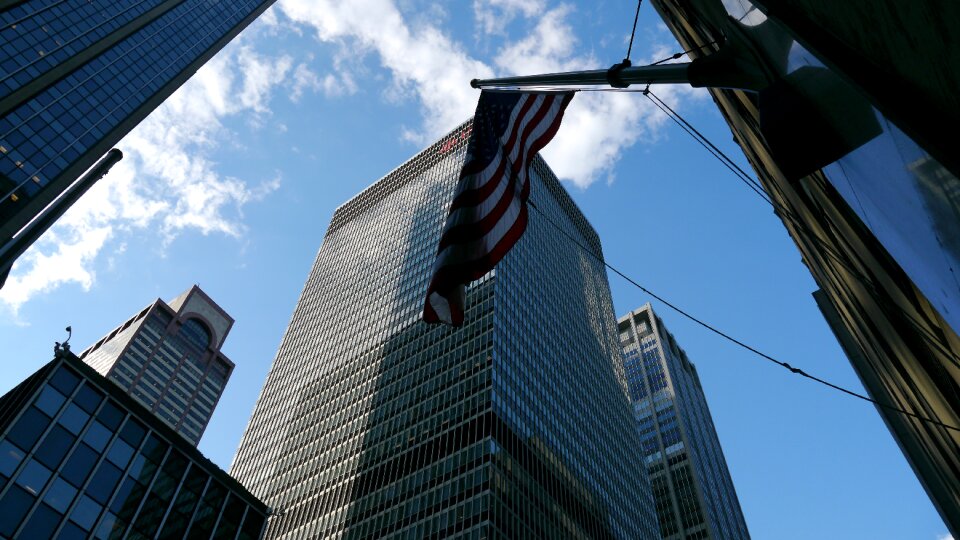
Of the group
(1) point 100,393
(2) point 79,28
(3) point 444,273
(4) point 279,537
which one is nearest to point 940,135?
(3) point 444,273

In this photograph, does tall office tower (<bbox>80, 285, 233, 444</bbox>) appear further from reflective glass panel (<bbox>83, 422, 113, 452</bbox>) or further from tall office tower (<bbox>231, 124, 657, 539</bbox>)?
reflective glass panel (<bbox>83, 422, 113, 452</bbox>)

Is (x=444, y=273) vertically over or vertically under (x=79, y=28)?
under

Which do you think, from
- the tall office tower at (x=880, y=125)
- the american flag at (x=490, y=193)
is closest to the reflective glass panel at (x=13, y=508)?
the american flag at (x=490, y=193)

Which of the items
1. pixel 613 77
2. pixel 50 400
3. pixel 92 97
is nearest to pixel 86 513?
pixel 50 400

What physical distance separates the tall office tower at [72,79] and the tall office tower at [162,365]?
96481 millimetres

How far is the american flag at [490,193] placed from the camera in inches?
501

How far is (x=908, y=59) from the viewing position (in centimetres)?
293

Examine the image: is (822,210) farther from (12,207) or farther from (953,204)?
(12,207)

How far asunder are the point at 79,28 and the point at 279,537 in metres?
83.7

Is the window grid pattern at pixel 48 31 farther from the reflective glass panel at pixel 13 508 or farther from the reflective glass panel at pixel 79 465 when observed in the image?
the reflective glass panel at pixel 13 508

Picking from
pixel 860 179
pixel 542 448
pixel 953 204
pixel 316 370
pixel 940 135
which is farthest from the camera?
pixel 316 370

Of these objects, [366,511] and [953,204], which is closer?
[953,204]

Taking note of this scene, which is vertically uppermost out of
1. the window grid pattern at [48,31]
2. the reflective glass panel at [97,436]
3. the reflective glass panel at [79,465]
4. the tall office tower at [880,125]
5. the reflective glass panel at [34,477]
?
the window grid pattern at [48,31]

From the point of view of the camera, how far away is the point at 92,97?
305ft
